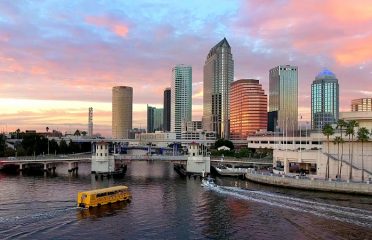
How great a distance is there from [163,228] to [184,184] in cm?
5207

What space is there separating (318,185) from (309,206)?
77.6 ft

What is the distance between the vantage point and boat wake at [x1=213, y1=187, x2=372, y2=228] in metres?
62.7

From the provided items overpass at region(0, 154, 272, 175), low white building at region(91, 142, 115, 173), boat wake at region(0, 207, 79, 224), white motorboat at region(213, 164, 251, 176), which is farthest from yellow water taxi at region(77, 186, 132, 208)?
overpass at region(0, 154, 272, 175)

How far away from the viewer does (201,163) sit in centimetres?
13738

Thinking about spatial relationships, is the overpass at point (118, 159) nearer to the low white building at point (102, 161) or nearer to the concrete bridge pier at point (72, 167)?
the concrete bridge pier at point (72, 167)

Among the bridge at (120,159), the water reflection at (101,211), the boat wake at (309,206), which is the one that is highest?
the bridge at (120,159)

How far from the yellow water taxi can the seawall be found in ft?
128

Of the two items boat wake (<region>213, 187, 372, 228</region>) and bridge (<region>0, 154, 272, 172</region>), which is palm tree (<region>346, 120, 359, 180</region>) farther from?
bridge (<region>0, 154, 272, 172</region>)

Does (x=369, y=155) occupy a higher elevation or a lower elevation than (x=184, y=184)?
higher

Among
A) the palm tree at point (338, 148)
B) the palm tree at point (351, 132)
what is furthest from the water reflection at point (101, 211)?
the palm tree at point (351, 132)

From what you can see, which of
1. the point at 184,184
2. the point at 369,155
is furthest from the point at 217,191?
the point at 369,155

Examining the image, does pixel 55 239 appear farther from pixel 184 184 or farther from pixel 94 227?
pixel 184 184

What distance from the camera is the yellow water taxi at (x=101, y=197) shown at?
7051 centimetres

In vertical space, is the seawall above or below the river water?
above
